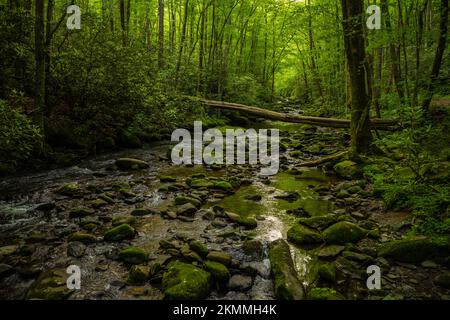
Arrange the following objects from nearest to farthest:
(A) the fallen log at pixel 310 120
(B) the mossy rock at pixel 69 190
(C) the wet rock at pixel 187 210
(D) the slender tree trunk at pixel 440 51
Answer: (C) the wet rock at pixel 187 210 → (D) the slender tree trunk at pixel 440 51 → (B) the mossy rock at pixel 69 190 → (A) the fallen log at pixel 310 120

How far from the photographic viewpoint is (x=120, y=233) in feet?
17.2

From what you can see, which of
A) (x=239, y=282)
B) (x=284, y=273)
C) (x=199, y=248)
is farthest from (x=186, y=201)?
(x=284, y=273)

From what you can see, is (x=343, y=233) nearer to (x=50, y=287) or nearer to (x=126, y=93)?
(x=50, y=287)

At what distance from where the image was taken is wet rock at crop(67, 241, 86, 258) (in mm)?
4668

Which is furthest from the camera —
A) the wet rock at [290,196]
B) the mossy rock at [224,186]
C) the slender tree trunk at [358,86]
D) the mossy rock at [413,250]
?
the slender tree trunk at [358,86]

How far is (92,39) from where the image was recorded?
1051cm

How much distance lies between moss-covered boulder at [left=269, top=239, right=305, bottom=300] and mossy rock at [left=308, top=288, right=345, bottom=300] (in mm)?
119

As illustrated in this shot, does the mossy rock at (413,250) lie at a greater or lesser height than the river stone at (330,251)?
greater

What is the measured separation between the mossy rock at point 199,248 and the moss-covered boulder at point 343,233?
6.93ft

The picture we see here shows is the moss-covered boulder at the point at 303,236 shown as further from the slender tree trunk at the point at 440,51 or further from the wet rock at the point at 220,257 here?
the slender tree trunk at the point at 440,51

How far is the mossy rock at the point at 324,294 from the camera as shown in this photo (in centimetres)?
364

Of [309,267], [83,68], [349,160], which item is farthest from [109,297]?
[83,68]

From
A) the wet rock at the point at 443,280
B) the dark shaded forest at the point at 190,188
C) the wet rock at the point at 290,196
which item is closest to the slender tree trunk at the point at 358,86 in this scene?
the dark shaded forest at the point at 190,188

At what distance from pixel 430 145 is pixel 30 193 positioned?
8.82m
